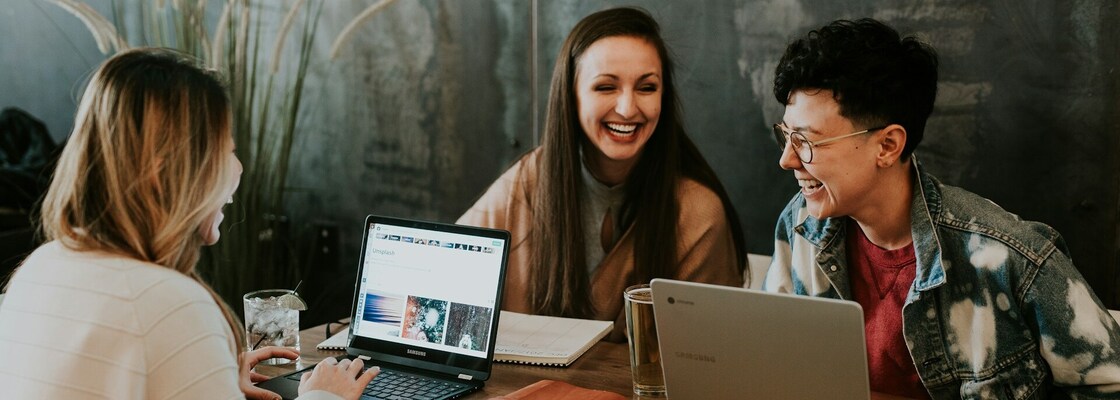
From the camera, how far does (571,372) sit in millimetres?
1753

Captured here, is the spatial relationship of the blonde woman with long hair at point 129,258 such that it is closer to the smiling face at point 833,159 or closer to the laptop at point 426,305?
the laptop at point 426,305

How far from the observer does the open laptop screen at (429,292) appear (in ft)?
5.65

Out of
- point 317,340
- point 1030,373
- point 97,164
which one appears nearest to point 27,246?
point 317,340

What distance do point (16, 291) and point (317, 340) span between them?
71 centimetres

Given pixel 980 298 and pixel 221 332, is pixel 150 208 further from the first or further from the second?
pixel 980 298

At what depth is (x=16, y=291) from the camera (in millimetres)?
1324

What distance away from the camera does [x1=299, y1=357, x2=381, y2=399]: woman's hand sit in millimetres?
1521

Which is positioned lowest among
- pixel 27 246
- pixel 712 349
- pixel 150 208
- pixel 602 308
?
pixel 27 246

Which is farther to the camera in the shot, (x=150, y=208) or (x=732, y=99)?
(x=732, y=99)

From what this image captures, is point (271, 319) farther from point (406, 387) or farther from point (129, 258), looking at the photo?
point (129, 258)

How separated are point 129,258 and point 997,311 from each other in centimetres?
134

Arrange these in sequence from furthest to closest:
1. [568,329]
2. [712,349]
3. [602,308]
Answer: [602,308], [568,329], [712,349]

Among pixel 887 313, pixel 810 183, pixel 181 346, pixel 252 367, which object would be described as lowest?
pixel 252 367

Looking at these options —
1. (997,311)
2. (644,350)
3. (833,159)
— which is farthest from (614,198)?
(997,311)
